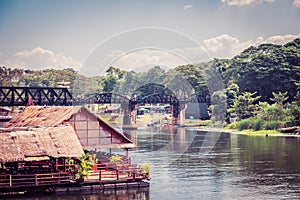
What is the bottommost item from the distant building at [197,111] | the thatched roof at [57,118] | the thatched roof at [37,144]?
the thatched roof at [37,144]

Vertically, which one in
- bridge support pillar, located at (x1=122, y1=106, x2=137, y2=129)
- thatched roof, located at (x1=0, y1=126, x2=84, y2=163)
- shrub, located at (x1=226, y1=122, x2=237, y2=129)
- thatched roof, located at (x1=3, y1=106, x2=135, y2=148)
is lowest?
thatched roof, located at (x1=0, y1=126, x2=84, y2=163)

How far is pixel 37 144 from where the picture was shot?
43906 millimetres

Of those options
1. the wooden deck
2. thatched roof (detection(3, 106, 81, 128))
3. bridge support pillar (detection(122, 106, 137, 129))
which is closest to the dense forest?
bridge support pillar (detection(122, 106, 137, 129))

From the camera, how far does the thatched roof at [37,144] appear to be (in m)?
42.9

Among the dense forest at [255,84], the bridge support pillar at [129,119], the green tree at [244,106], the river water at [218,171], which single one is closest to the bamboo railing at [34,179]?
the river water at [218,171]

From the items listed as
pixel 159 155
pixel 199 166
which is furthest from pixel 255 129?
pixel 199 166

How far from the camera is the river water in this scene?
44188 millimetres

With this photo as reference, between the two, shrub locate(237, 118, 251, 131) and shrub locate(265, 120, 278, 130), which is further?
shrub locate(237, 118, 251, 131)

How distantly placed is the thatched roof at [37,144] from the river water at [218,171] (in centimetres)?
295

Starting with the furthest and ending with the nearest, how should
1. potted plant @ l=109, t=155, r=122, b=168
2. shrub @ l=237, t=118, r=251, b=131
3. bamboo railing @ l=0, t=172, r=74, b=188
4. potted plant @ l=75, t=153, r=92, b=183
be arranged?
shrub @ l=237, t=118, r=251, b=131 → potted plant @ l=109, t=155, r=122, b=168 → potted plant @ l=75, t=153, r=92, b=183 → bamboo railing @ l=0, t=172, r=74, b=188

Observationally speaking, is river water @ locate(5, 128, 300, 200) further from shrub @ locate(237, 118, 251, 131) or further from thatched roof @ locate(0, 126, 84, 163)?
shrub @ locate(237, 118, 251, 131)

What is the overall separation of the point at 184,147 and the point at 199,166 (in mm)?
23876

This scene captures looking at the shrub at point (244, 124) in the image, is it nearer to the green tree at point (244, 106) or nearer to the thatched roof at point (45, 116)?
the green tree at point (244, 106)

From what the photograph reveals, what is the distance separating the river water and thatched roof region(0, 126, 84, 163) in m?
2.95
